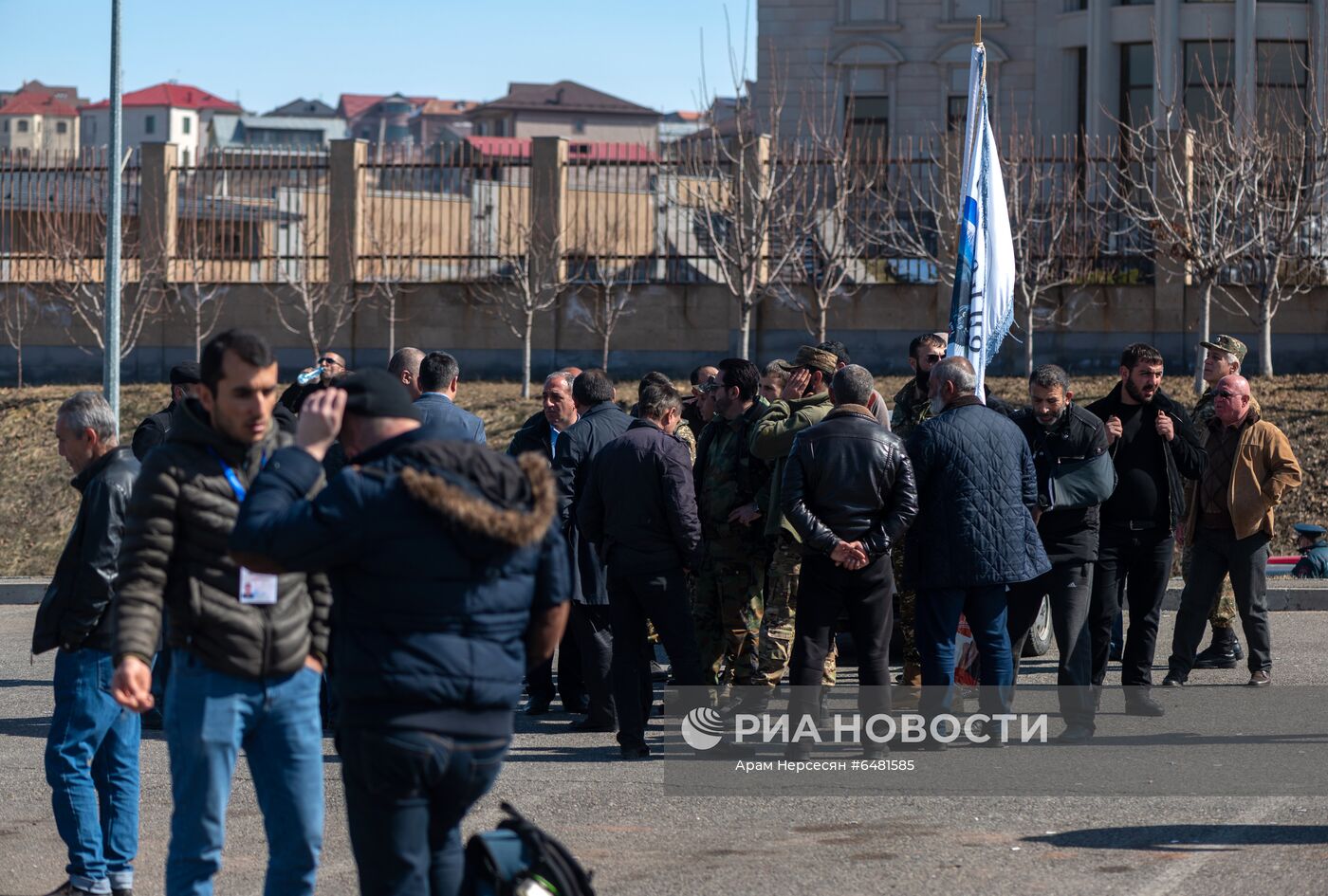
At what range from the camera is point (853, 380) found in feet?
26.7

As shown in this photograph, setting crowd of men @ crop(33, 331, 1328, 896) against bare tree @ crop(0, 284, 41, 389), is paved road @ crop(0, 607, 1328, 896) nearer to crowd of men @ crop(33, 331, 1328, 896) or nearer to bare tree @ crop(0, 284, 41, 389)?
crowd of men @ crop(33, 331, 1328, 896)

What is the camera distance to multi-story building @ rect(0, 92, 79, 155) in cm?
13975

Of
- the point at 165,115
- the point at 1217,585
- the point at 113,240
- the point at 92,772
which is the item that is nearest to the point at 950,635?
the point at 1217,585

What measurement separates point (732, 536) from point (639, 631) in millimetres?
962

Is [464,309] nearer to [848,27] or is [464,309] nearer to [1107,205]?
[1107,205]

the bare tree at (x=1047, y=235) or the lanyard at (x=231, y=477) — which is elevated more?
the bare tree at (x=1047, y=235)

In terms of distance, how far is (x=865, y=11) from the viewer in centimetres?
4209

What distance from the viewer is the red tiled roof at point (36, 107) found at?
467ft

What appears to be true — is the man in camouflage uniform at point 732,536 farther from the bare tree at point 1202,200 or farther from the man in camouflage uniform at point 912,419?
the bare tree at point 1202,200

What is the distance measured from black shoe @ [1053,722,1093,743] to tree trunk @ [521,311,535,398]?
16.9m

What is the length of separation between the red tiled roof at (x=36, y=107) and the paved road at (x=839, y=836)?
146 meters

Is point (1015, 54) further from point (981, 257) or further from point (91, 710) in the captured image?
point (91, 710)

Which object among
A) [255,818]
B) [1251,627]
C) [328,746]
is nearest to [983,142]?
[1251,627]

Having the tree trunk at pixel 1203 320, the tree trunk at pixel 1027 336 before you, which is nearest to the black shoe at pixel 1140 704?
the tree trunk at pixel 1203 320
